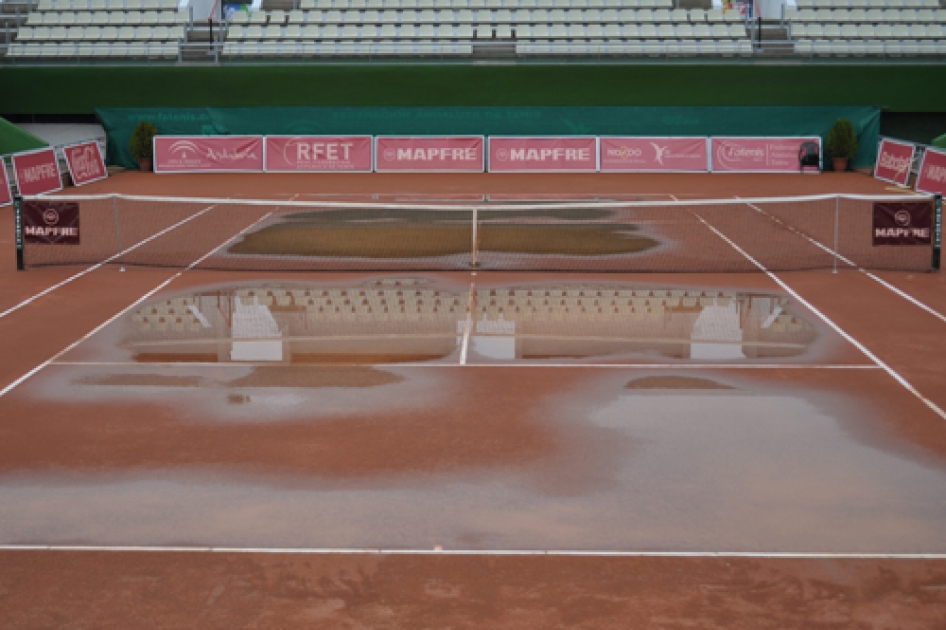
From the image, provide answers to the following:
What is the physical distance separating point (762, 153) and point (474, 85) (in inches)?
367

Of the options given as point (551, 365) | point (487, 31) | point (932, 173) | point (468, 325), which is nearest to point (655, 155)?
point (487, 31)

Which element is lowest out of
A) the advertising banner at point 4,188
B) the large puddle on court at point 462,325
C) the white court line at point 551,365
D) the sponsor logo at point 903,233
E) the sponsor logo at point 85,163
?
the white court line at point 551,365

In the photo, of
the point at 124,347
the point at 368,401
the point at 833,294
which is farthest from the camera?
the point at 833,294

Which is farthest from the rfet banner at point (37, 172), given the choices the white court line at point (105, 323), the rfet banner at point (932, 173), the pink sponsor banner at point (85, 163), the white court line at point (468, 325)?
the rfet banner at point (932, 173)

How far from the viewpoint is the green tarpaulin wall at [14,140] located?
97.9ft

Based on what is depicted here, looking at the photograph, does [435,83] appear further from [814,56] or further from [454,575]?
[454,575]

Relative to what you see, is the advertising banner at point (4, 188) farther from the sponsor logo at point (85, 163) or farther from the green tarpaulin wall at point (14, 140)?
the sponsor logo at point (85, 163)

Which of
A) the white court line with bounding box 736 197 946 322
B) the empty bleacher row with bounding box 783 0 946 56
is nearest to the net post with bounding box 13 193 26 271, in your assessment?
the white court line with bounding box 736 197 946 322

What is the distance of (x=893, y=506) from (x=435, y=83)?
30189mm

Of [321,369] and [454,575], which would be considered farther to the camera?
[321,369]

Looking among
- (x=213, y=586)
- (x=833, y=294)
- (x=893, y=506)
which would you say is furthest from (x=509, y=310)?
(x=213, y=586)

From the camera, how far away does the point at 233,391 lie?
Result: 11133mm

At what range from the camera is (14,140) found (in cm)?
3038

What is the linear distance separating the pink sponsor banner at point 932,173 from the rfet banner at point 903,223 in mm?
10016
